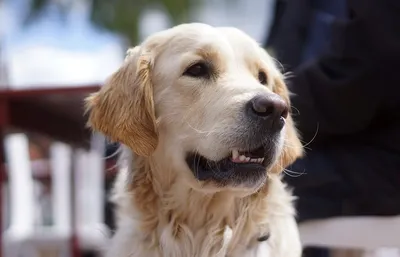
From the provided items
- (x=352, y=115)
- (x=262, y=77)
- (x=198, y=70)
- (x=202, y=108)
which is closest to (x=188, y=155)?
(x=202, y=108)

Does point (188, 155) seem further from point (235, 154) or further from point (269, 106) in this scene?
point (269, 106)

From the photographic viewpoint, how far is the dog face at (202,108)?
2.01 metres

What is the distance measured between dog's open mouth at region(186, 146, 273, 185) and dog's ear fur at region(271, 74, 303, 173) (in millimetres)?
164

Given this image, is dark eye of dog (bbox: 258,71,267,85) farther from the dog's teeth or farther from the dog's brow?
the dog's teeth

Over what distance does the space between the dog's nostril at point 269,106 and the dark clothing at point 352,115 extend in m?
0.59

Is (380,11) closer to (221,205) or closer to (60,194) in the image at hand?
(221,205)

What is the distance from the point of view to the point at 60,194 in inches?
249

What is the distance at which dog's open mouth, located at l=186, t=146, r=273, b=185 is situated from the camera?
2043 mm

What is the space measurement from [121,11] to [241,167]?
9267 mm

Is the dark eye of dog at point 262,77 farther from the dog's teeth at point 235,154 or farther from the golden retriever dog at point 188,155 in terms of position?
the dog's teeth at point 235,154

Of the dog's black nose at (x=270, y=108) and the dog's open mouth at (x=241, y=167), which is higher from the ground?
the dog's black nose at (x=270, y=108)

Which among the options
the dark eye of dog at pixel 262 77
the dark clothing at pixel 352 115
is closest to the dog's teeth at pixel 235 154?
the dark eye of dog at pixel 262 77

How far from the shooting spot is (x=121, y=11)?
10984 millimetres

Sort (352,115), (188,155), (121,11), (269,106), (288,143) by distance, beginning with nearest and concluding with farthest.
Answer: (269,106), (188,155), (288,143), (352,115), (121,11)
